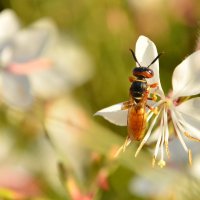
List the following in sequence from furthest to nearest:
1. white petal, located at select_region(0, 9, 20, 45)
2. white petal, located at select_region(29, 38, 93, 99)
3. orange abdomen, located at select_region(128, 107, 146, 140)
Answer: white petal, located at select_region(29, 38, 93, 99) < white petal, located at select_region(0, 9, 20, 45) < orange abdomen, located at select_region(128, 107, 146, 140)

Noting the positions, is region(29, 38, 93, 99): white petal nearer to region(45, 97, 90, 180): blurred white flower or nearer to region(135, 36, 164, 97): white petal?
region(45, 97, 90, 180): blurred white flower

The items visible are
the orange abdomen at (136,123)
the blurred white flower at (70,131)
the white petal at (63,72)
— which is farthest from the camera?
the white petal at (63,72)

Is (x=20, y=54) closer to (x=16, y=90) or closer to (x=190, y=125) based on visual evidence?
(x=16, y=90)

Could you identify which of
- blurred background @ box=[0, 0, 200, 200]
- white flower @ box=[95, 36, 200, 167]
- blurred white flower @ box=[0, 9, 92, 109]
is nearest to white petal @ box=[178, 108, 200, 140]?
white flower @ box=[95, 36, 200, 167]

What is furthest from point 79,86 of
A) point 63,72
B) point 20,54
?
point 20,54

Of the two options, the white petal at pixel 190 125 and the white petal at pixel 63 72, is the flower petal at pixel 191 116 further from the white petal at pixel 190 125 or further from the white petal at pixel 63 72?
the white petal at pixel 63 72

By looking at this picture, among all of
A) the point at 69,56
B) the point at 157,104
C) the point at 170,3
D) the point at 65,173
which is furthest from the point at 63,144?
the point at 157,104

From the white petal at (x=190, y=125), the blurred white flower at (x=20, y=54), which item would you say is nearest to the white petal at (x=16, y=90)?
the blurred white flower at (x=20, y=54)

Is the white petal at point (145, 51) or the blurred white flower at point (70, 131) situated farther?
the blurred white flower at point (70, 131)
